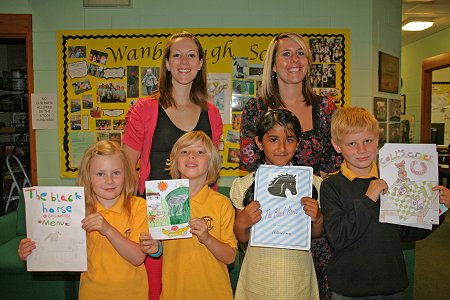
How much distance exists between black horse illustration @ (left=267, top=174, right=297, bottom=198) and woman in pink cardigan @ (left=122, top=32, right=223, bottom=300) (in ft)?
1.96

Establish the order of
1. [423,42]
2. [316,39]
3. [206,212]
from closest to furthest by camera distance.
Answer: [206,212]
[316,39]
[423,42]

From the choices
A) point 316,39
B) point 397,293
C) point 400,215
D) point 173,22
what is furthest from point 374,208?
point 173,22

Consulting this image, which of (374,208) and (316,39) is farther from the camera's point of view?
(316,39)

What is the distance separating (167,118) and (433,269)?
10.4 ft

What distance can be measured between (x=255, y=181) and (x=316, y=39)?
2.52 metres

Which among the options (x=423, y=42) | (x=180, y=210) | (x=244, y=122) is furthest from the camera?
(x=423, y=42)

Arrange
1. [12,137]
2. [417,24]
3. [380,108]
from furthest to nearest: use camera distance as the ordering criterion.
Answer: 1. [12,137]
2. [417,24]
3. [380,108]

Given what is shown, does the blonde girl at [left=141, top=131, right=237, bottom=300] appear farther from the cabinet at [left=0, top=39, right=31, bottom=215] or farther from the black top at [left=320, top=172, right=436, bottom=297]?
the cabinet at [left=0, top=39, right=31, bottom=215]

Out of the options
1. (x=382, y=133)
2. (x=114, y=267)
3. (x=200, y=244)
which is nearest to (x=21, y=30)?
(x=114, y=267)

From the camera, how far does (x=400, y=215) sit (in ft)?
5.09

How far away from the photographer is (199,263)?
1.63 metres

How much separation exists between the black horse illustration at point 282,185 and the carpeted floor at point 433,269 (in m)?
2.16

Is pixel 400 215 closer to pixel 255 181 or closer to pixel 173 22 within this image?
pixel 255 181

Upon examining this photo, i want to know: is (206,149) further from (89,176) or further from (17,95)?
(17,95)
